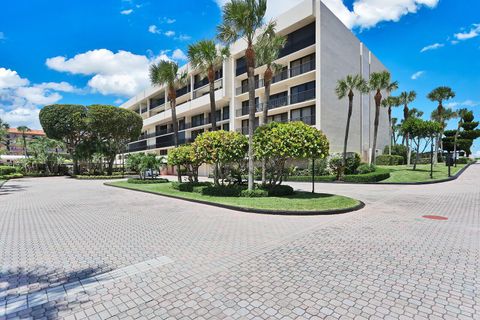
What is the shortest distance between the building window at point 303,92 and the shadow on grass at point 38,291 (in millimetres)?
28083

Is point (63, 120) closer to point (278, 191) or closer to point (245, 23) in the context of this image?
point (245, 23)

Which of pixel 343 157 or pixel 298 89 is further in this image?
pixel 298 89

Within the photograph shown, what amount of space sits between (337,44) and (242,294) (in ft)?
107

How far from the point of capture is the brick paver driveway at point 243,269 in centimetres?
340

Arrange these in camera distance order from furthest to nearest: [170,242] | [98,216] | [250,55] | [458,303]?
1. [250,55]
2. [98,216]
3. [170,242]
4. [458,303]

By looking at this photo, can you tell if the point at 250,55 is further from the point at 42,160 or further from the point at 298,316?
the point at 42,160

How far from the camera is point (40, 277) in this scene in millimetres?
4461

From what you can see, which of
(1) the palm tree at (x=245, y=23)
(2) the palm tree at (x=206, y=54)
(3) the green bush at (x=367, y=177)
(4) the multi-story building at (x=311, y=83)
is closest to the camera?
(1) the palm tree at (x=245, y=23)

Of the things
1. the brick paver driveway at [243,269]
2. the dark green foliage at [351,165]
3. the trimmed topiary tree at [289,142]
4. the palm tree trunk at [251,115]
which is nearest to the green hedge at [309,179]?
the dark green foliage at [351,165]

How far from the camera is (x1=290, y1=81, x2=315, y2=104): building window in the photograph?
29031mm

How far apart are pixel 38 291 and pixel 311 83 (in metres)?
30.2

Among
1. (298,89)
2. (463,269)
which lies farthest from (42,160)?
(463,269)

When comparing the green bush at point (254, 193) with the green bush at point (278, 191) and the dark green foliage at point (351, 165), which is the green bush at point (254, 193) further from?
the dark green foliage at point (351, 165)

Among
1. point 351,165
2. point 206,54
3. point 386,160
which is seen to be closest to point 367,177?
point 351,165
